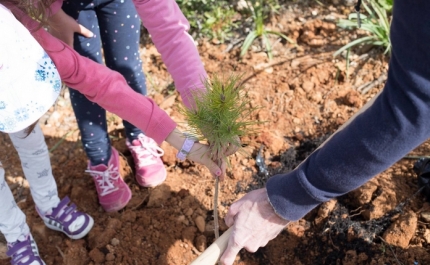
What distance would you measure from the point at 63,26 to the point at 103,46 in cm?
35

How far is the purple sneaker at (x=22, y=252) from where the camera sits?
6.72ft

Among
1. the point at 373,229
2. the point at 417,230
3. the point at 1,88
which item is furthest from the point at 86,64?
the point at 417,230

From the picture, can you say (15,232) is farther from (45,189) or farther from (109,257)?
(109,257)

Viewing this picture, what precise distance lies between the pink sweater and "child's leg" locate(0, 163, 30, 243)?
28.6 inches

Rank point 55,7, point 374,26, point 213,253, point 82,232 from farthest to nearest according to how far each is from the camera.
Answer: point 374,26, point 82,232, point 55,7, point 213,253

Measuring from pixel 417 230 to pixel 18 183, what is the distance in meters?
2.06

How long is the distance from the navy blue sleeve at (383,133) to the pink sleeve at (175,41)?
1.67ft

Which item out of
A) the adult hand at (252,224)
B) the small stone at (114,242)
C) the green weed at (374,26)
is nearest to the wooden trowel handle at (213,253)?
the adult hand at (252,224)

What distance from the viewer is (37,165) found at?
203 cm

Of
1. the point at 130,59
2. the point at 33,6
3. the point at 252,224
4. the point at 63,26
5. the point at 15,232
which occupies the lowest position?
the point at 15,232

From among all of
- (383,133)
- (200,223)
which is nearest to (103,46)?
(200,223)

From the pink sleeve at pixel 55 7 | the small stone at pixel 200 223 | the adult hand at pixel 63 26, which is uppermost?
the pink sleeve at pixel 55 7

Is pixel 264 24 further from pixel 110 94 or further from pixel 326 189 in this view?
pixel 326 189

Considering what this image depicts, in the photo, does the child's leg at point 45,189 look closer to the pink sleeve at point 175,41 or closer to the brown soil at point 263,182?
the brown soil at point 263,182
